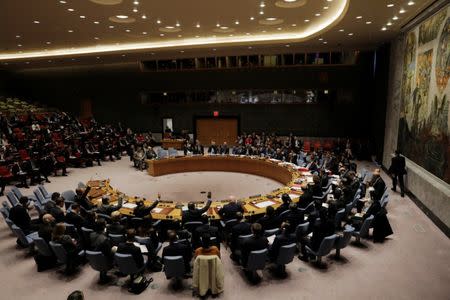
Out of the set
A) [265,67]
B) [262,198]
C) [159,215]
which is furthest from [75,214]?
[265,67]

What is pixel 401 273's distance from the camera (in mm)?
5938

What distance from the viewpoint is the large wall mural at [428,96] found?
7855mm

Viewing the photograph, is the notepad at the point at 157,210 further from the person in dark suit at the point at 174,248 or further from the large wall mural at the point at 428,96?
the large wall mural at the point at 428,96

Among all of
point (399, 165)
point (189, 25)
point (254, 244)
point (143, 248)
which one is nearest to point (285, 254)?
point (254, 244)

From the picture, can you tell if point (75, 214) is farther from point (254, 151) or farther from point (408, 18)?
point (408, 18)

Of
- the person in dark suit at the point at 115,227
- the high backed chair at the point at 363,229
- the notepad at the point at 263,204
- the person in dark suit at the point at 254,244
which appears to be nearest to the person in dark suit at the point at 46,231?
the person in dark suit at the point at 115,227

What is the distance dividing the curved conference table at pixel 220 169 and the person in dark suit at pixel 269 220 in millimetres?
704

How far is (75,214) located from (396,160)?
984 centimetres

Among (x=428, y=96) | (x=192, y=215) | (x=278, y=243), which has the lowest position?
(x=278, y=243)

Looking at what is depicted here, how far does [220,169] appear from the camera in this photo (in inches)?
590

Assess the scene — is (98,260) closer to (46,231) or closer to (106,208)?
(46,231)

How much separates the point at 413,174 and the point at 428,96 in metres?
2.56

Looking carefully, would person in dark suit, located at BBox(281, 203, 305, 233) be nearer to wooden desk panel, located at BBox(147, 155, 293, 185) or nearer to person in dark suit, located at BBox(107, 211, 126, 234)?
person in dark suit, located at BBox(107, 211, 126, 234)

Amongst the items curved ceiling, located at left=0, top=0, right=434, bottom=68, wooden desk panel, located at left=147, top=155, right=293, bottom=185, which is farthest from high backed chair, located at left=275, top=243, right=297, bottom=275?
wooden desk panel, located at left=147, top=155, right=293, bottom=185
